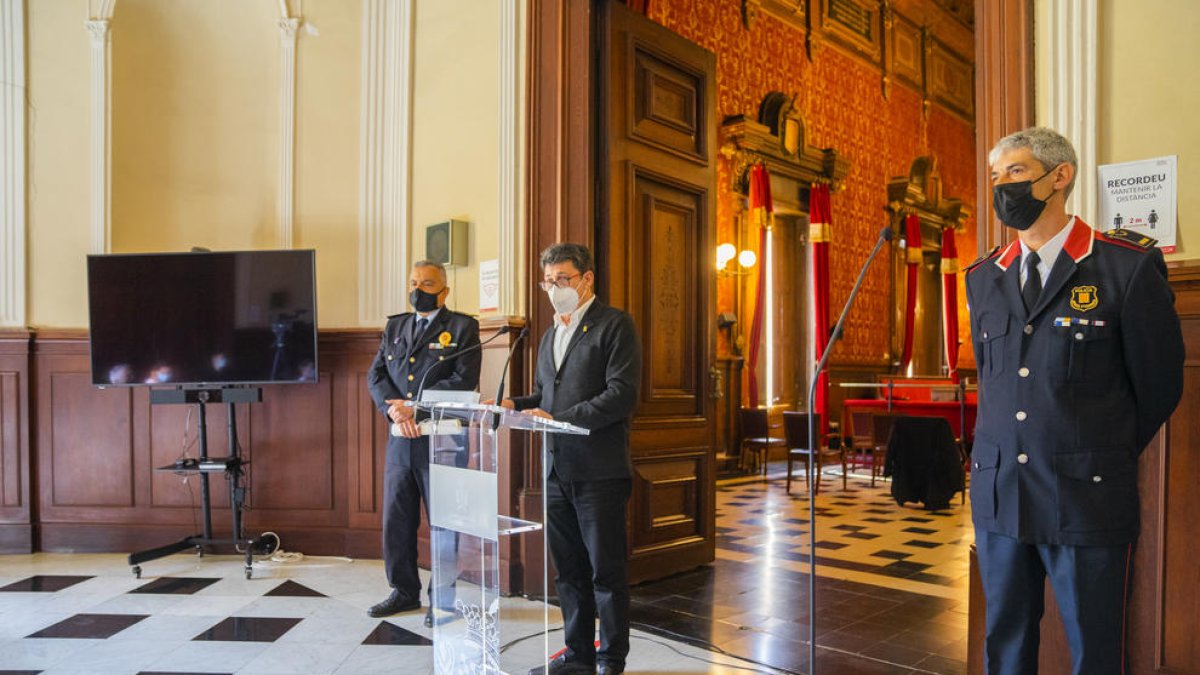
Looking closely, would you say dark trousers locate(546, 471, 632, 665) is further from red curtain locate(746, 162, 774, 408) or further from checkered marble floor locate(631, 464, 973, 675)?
red curtain locate(746, 162, 774, 408)

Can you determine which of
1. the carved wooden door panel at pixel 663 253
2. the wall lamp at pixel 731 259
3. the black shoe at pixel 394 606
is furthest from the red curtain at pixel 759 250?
the black shoe at pixel 394 606

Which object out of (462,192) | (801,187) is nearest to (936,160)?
(801,187)

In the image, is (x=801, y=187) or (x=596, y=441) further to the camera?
(x=801, y=187)

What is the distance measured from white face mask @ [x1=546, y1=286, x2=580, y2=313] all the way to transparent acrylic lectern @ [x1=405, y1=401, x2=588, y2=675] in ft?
1.69

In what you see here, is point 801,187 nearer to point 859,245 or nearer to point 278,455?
point 859,245

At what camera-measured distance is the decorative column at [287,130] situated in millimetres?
5203

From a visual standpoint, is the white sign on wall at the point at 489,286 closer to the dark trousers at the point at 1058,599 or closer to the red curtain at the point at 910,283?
the dark trousers at the point at 1058,599

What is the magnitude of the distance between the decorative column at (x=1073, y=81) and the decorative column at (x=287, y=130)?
4184 millimetres

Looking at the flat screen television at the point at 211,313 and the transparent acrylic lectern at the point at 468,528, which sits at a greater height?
the flat screen television at the point at 211,313

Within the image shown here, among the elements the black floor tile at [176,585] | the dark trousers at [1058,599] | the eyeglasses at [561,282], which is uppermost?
the eyeglasses at [561,282]

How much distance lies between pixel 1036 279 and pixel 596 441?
4.74 ft

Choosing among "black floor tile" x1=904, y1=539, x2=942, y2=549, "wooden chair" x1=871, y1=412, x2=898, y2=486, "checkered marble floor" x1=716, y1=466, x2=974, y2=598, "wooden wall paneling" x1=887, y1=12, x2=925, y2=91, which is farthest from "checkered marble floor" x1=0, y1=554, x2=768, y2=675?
"wooden wall paneling" x1=887, y1=12, x2=925, y2=91

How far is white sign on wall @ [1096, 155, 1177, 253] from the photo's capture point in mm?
2283

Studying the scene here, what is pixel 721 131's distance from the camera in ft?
30.5
